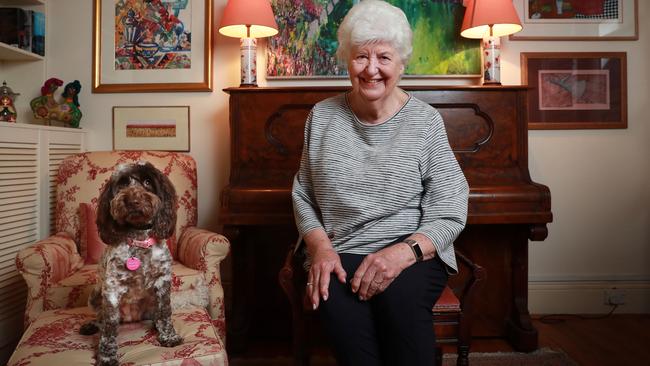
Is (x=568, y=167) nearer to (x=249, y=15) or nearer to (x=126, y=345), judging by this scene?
(x=249, y=15)

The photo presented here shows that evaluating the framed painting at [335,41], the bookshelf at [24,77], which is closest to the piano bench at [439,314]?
the framed painting at [335,41]

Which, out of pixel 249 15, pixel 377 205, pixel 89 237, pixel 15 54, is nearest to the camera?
pixel 377 205

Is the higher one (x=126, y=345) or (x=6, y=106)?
(x=6, y=106)

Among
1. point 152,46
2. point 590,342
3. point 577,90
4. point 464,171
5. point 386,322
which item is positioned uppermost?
point 152,46

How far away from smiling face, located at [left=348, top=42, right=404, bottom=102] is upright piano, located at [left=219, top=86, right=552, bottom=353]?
2.91 ft

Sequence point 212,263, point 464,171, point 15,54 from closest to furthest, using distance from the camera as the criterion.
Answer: point 212,263 < point 464,171 < point 15,54

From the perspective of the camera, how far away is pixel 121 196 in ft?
4.92

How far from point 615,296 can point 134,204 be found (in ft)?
9.54

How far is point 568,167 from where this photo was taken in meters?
3.08

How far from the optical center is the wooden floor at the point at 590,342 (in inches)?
97.4

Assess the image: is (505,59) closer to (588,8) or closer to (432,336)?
Result: (588,8)

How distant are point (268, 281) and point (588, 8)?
2484 millimetres

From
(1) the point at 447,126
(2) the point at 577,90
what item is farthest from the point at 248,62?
(2) the point at 577,90

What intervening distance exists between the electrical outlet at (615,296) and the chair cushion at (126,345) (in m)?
2.53
